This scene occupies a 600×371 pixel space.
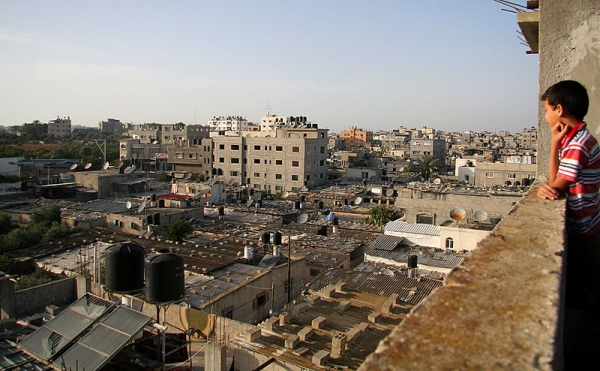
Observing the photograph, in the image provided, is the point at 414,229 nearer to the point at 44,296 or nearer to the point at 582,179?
the point at 44,296

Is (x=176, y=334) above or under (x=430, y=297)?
under

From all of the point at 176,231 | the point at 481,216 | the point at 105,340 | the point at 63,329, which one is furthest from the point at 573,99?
the point at 481,216

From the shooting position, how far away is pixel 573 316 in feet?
8.82

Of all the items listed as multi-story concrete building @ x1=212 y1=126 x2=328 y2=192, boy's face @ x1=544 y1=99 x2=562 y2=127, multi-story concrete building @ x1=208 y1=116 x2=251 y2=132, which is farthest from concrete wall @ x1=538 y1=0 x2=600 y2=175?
multi-story concrete building @ x1=208 y1=116 x2=251 y2=132

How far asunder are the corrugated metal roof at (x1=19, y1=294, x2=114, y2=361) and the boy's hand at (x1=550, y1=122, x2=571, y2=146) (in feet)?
24.9

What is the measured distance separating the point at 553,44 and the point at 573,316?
3853 mm

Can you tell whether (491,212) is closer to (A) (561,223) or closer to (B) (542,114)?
(B) (542,114)

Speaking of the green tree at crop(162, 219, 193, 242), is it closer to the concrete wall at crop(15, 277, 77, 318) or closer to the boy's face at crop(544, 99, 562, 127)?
the concrete wall at crop(15, 277, 77, 318)

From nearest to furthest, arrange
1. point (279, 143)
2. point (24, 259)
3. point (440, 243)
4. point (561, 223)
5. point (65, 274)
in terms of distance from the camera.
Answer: point (561, 223), point (65, 274), point (24, 259), point (440, 243), point (279, 143)

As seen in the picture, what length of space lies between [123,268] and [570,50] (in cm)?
786

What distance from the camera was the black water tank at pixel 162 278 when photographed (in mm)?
8117

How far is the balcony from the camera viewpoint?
4.29 ft

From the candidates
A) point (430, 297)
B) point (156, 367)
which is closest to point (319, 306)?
point (156, 367)

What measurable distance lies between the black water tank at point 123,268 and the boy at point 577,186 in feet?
25.1
